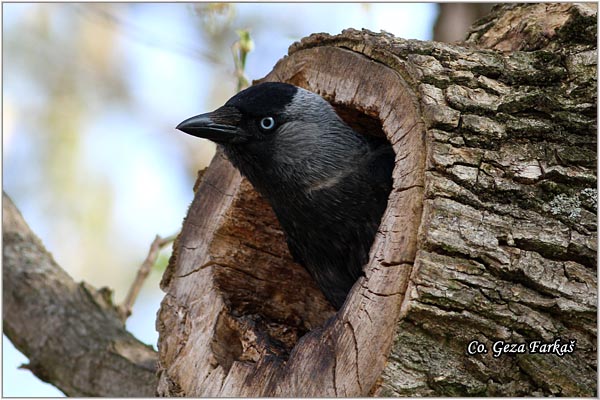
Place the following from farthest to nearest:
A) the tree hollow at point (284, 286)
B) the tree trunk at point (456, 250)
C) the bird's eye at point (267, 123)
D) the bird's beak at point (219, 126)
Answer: the bird's eye at point (267, 123), the bird's beak at point (219, 126), the tree hollow at point (284, 286), the tree trunk at point (456, 250)

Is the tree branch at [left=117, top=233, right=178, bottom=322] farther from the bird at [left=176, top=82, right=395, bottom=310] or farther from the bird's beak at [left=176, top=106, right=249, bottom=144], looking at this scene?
the bird's beak at [left=176, top=106, right=249, bottom=144]

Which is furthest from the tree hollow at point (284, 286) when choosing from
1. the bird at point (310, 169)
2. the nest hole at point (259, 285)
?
the bird at point (310, 169)

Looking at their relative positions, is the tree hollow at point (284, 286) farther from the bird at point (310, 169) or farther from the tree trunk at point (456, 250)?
the bird at point (310, 169)

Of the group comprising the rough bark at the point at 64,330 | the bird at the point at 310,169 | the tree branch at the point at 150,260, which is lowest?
the rough bark at the point at 64,330

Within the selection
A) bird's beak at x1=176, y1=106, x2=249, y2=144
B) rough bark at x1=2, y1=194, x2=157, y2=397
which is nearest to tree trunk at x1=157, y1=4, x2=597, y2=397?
bird's beak at x1=176, y1=106, x2=249, y2=144

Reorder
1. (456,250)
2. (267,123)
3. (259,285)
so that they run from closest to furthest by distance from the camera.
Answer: (456,250) < (267,123) < (259,285)

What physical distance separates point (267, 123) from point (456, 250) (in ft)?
5.52

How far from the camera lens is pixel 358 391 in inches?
131

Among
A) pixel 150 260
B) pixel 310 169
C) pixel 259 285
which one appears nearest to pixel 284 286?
pixel 259 285

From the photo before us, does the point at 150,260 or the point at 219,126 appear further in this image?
the point at 150,260

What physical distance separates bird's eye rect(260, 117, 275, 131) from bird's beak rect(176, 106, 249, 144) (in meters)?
0.12

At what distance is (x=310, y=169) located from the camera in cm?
469

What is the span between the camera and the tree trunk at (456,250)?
A: 3.31 metres

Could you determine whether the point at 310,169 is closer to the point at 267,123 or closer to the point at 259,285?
the point at 267,123
